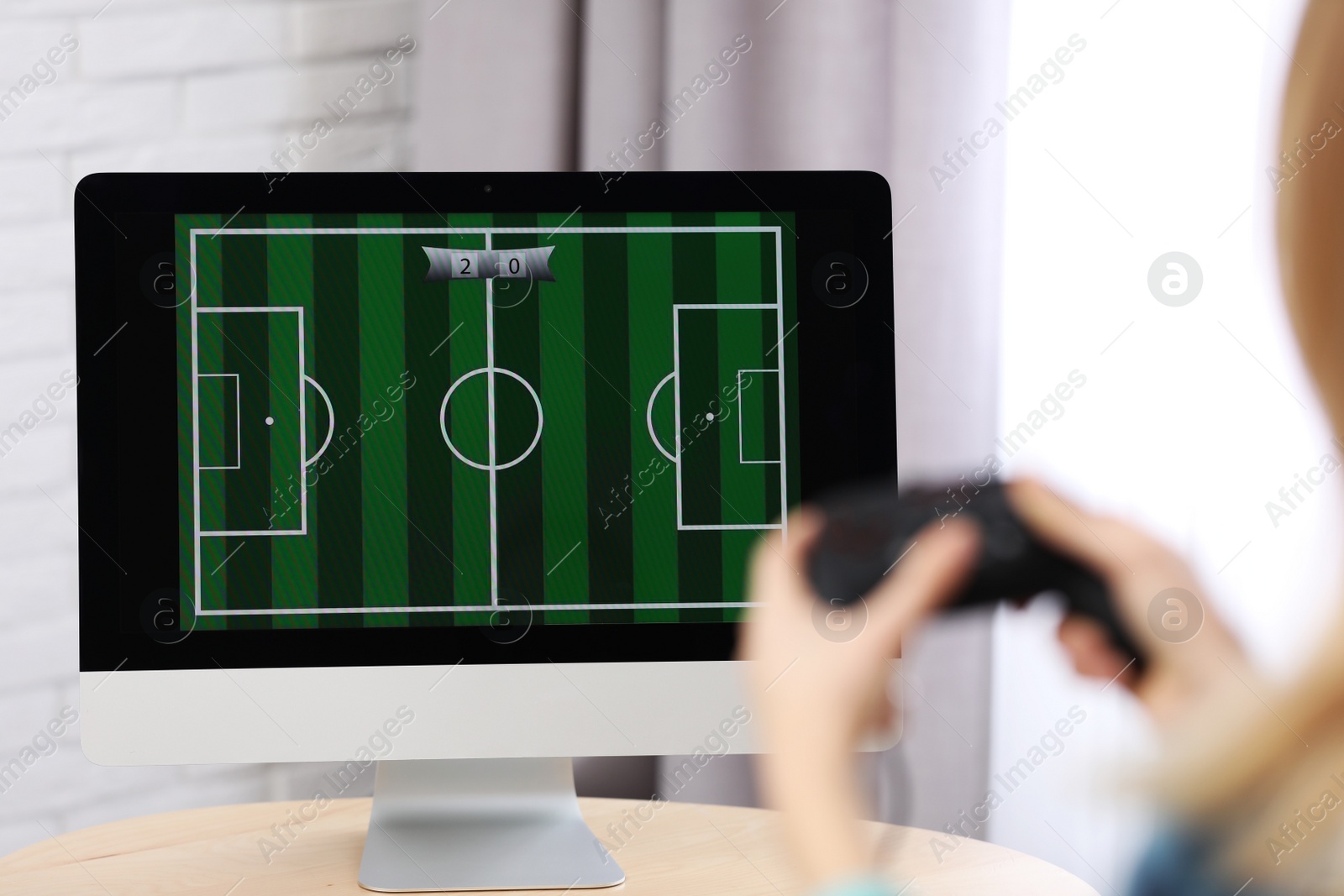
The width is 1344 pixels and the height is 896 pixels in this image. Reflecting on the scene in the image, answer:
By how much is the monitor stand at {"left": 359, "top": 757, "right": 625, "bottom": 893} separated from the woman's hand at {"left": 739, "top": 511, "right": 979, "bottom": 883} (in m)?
0.54

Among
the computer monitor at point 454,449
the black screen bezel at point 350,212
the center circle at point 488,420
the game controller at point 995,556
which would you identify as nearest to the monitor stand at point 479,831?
the computer monitor at point 454,449

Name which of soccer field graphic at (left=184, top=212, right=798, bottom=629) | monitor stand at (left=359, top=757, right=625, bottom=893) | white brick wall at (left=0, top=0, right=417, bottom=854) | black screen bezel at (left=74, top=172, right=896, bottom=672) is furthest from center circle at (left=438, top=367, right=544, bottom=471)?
white brick wall at (left=0, top=0, right=417, bottom=854)

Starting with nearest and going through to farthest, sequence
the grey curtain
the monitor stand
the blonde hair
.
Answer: the blonde hair
the monitor stand
the grey curtain

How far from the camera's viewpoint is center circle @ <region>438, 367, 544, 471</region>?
0.68m

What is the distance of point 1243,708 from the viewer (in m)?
0.18

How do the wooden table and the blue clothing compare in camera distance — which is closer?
the blue clothing

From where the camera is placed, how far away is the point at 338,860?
728mm

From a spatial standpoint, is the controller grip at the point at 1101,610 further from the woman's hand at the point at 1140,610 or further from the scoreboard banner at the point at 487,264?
the scoreboard banner at the point at 487,264

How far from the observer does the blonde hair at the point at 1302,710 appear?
157 millimetres

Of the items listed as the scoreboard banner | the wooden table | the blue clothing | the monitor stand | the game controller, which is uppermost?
the scoreboard banner

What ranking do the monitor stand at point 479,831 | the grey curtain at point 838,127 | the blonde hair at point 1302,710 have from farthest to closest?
the grey curtain at point 838,127
the monitor stand at point 479,831
the blonde hair at point 1302,710

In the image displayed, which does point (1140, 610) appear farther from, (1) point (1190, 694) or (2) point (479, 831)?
(2) point (479, 831)

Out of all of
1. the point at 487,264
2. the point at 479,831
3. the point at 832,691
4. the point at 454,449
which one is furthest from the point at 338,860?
the point at 832,691

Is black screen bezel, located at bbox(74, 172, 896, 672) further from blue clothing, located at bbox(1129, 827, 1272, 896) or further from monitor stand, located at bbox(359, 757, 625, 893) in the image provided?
blue clothing, located at bbox(1129, 827, 1272, 896)
